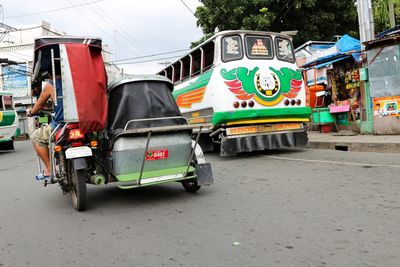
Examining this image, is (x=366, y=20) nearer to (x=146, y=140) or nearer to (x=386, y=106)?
(x=386, y=106)

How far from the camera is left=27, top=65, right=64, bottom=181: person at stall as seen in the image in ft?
17.5

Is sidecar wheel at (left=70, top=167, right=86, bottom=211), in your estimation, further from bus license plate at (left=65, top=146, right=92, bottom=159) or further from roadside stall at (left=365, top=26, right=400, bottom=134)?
roadside stall at (left=365, top=26, right=400, bottom=134)

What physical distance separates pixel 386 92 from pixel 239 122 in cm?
484

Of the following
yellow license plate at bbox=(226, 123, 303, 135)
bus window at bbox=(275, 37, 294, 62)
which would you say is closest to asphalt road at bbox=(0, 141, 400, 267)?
yellow license plate at bbox=(226, 123, 303, 135)

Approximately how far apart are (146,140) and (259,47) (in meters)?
5.11

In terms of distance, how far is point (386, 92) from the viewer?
36.3 ft

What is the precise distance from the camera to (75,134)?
4.96 m

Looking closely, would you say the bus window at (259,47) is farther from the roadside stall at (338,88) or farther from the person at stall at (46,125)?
the person at stall at (46,125)

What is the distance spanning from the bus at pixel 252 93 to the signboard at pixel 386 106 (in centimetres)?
291

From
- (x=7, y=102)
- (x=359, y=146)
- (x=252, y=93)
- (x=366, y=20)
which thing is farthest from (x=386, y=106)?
(x=7, y=102)

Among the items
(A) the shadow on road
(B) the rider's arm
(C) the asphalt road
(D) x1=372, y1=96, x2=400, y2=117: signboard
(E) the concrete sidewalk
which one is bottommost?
(C) the asphalt road

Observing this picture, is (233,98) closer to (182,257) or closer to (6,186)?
(6,186)

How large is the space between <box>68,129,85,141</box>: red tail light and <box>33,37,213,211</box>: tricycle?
1 centimetres

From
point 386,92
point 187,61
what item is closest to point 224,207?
point 187,61
